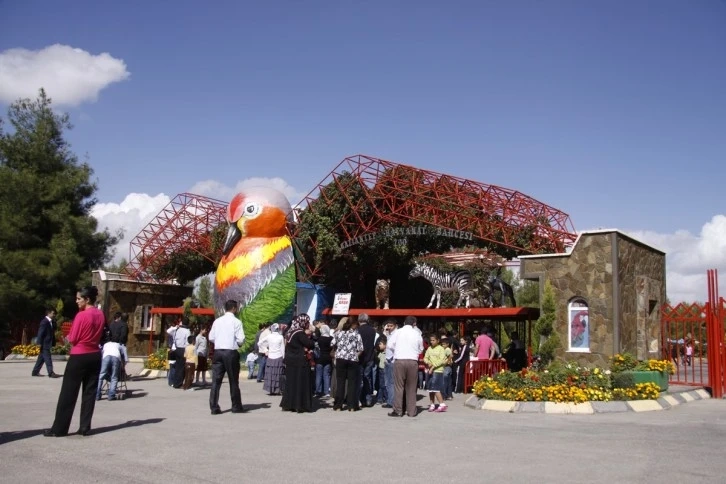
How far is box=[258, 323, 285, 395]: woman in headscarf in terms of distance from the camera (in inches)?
539

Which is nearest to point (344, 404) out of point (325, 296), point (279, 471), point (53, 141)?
point (279, 471)

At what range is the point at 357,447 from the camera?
8.14 metres

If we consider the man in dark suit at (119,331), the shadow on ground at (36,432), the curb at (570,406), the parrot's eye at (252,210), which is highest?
the parrot's eye at (252,210)

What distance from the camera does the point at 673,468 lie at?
7.03 meters

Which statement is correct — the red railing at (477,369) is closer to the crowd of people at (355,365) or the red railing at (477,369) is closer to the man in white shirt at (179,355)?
the crowd of people at (355,365)

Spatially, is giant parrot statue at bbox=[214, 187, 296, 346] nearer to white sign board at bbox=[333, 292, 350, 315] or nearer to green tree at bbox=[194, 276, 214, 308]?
white sign board at bbox=[333, 292, 350, 315]

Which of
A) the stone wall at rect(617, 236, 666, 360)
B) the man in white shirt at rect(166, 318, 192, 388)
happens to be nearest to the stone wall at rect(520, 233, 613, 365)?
the stone wall at rect(617, 236, 666, 360)

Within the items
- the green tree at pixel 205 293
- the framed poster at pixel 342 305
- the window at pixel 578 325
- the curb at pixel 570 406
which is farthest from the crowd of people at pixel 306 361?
the green tree at pixel 205 293

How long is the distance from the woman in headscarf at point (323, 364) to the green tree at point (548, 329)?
240 inches

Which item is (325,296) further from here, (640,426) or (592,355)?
(640,426)

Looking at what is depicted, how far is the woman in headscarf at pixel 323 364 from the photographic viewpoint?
13.5 metres

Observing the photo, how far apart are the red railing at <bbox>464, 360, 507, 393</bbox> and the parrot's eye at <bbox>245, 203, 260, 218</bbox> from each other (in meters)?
11.6

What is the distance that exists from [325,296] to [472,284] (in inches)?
267

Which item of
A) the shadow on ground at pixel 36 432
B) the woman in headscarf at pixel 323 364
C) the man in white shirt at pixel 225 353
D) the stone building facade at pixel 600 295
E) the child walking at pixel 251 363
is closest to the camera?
the shadow on ground at pixel 36 432
